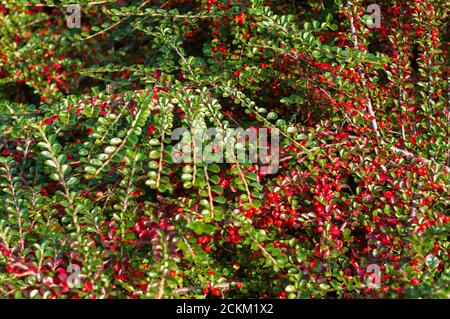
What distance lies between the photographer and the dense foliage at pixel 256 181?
1.74m

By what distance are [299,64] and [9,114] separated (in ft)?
3.95

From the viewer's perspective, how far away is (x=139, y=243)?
1.82 meters

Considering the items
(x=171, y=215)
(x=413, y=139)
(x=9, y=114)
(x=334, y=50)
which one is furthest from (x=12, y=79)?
(x=413, y=139)

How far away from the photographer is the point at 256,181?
6.54ft

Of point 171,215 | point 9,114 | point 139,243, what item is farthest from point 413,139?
point 9,114

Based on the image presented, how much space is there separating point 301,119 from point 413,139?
492 mm

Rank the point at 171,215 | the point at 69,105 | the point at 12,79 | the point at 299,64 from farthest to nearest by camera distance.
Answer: the point at 12,79, the point at 299,64, the point at 69,105, the point at 171,215

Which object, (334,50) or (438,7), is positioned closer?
(334,50)

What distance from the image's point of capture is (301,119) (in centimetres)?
244

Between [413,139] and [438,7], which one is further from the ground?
[438,7]

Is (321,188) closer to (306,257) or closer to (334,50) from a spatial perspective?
(306,257)

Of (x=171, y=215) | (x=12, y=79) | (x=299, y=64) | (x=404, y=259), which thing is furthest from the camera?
(x=12, y=79)

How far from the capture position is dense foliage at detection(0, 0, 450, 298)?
5.72 ft

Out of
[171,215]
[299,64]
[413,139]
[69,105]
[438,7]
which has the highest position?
[438,7]
